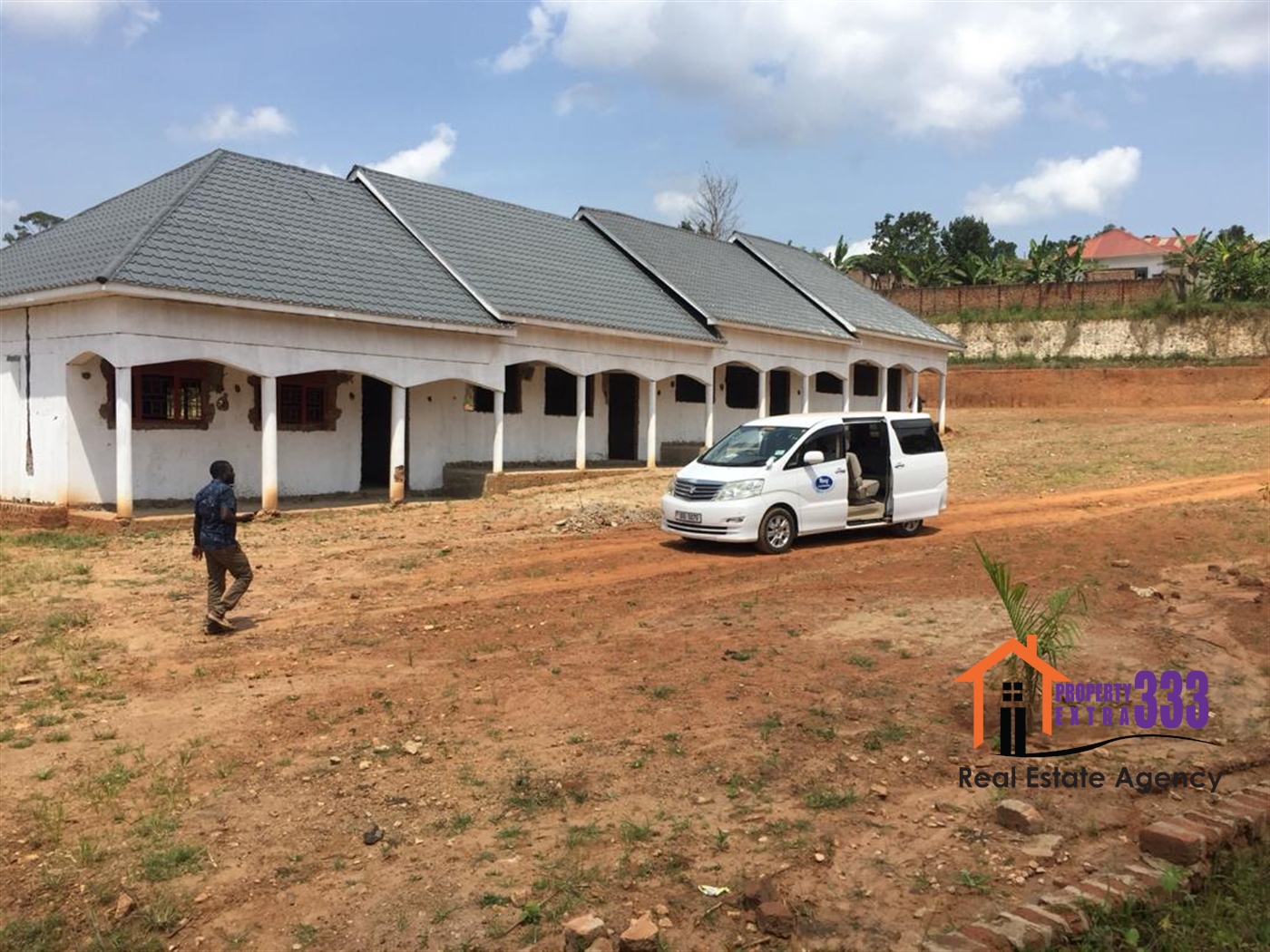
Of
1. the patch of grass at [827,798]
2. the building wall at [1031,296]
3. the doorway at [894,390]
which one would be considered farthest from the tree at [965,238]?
the patch of grass at [827,798]

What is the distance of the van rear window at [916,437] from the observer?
1412 centimetres

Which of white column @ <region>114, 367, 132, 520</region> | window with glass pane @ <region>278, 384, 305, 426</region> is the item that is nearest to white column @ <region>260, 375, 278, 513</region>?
window with glass pane @ <region>278, 384, 305, 426</region>

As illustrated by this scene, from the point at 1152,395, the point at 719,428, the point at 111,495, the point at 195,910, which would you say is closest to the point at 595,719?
the point at 195,910

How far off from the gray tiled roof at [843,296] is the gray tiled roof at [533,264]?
23.9 feet

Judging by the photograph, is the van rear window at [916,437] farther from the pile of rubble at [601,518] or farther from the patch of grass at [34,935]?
the patch of grass at [34,935]

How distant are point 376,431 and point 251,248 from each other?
478cm

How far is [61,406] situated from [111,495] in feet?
5.09

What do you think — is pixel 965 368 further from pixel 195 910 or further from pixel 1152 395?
pixel 195 910

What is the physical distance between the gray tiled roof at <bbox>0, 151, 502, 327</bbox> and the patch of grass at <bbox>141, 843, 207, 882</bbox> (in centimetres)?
1106

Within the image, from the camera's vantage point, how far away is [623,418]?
25.7m

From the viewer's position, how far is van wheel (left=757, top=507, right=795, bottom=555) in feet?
41.6
